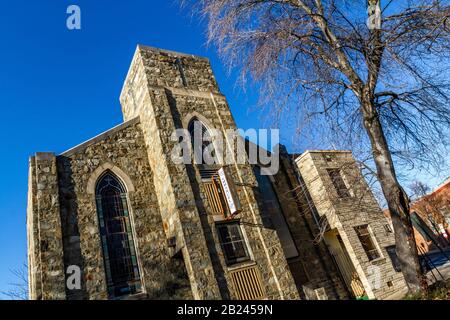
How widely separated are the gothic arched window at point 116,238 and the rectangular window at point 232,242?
9.12 feet

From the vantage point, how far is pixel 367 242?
15.6m

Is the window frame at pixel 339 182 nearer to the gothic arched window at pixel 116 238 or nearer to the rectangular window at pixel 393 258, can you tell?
the rectangular window at pixel 393 258

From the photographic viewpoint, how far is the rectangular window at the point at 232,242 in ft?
30.2

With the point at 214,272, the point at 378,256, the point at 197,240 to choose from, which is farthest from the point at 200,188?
the point at 378,256

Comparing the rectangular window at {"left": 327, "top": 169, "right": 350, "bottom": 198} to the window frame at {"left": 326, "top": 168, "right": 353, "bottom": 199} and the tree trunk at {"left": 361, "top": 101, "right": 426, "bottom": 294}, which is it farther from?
the tree trunk at {"left": 361, "top": 101, "right": 426, "bottom": 294}

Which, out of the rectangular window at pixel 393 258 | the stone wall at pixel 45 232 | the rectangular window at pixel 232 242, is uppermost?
the stone wall at pixel 45 232

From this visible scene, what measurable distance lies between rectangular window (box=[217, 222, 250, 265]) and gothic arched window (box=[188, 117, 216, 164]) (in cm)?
247

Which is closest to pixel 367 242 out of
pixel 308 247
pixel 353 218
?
pixel 353 218

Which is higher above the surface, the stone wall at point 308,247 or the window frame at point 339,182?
the window frame at point 339,182

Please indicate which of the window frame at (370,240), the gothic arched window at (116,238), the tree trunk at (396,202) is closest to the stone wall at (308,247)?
the window frame at (370,240)

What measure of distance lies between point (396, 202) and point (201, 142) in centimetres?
677

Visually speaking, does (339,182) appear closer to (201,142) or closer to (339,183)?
(339,183)

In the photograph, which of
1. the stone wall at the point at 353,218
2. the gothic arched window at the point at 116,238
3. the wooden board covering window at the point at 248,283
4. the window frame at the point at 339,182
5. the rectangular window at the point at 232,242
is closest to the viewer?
the wooden board covering window at the point at 248,283

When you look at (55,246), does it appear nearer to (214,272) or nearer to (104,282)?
(104,282)
